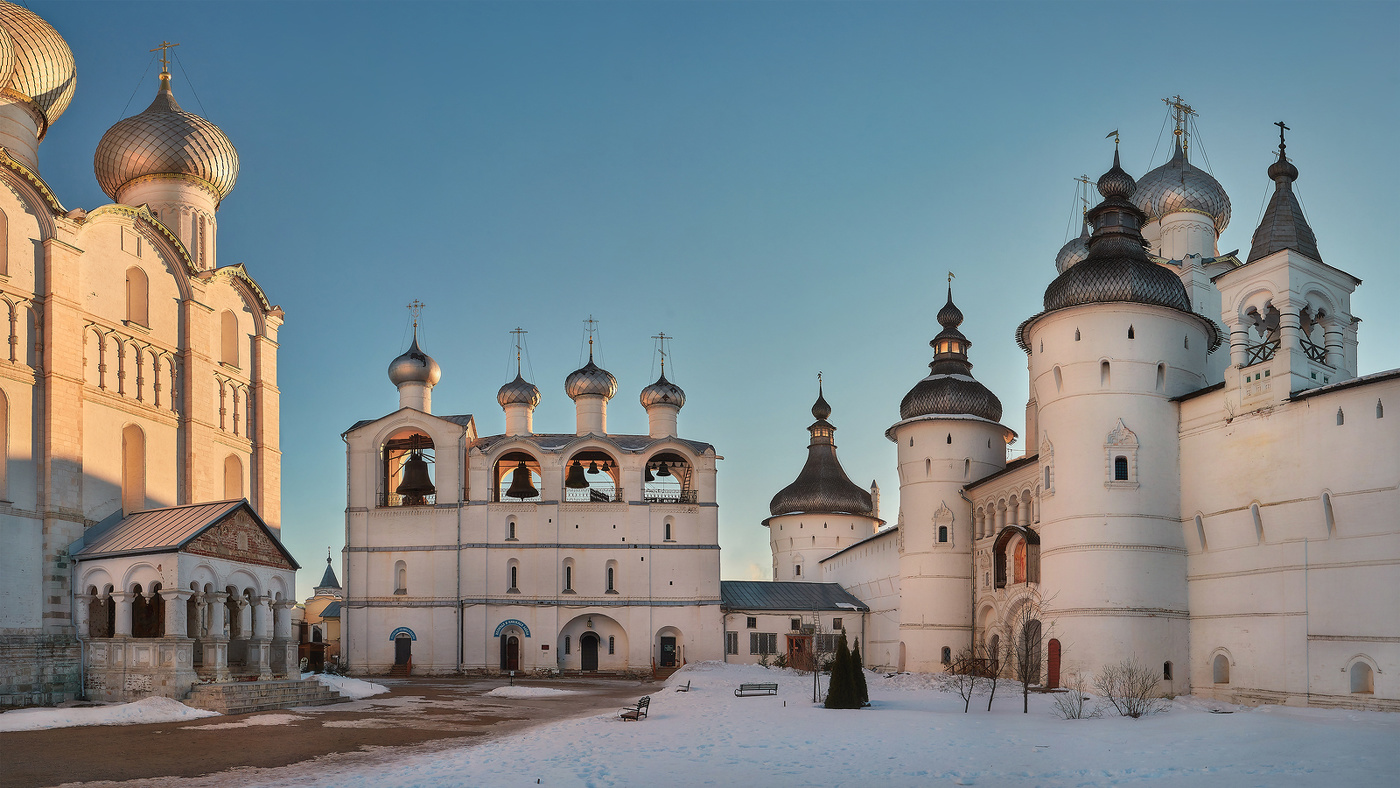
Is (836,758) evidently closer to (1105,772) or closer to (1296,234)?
(1105,772)

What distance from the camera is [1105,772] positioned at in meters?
13.9

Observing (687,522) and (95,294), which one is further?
(687,522)

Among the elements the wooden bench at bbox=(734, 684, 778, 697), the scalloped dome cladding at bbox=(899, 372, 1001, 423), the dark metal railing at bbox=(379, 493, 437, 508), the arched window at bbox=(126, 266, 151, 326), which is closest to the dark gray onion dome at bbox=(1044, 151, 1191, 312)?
the scalloped dome cladding at bbox=(899, 372, 1001, 423)

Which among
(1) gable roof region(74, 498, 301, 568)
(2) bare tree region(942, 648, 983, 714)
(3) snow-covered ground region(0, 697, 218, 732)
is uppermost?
(1) gable roof region(74, 498, 301, 568)

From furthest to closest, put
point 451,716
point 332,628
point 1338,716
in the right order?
1. point 332,628
2. point 451,716
3. point 1338,716

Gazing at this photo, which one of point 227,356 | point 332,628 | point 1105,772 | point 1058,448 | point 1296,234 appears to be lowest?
point 332,628

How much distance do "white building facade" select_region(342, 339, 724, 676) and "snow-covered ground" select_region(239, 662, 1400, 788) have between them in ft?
60.1

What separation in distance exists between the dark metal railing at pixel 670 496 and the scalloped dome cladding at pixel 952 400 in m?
8.48

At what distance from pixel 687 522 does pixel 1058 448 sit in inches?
629

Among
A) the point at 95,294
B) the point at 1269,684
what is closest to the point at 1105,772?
the point at 1269,684

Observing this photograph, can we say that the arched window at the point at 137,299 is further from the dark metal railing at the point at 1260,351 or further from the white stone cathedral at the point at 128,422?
the dark metal railing at the point at 1260,351

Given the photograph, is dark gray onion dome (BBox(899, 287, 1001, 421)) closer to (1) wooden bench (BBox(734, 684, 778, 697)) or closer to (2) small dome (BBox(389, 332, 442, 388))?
(1) wooden bench (BBox(734, 684, 778, 697))

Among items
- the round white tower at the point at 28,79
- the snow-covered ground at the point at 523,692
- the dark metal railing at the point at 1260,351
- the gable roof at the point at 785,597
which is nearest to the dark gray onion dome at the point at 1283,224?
the dark metal railing at the point at 1260,351

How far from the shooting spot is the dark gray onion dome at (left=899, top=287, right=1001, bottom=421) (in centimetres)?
3619
